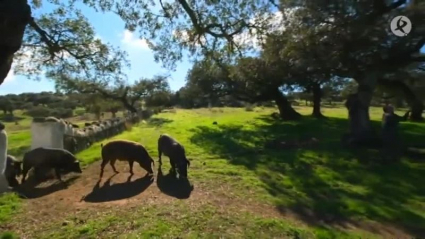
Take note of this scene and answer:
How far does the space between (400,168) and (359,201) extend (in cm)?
573

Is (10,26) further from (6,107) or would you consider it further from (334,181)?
(6,107)

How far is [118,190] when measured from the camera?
12727 mm

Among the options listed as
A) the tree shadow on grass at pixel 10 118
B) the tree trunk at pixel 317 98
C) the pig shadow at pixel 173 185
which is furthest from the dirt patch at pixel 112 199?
the tree shadow on grass at pixel 10 118

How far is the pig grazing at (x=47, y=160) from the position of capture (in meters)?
14.4

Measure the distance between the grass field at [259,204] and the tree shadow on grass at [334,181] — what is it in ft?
0.10

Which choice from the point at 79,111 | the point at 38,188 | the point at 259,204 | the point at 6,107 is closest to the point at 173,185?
the point at 259,204

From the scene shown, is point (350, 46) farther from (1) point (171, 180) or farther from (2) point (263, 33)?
(1) point (171, 180)

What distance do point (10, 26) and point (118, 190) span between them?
6171mm

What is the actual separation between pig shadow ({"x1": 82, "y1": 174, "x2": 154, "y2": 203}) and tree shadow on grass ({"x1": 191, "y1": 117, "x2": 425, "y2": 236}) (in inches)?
148

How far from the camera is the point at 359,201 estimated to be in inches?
506

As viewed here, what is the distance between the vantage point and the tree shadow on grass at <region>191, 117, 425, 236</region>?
11.6 m

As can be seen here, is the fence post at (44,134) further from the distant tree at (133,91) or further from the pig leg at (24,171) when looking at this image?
the distant tree at (133,91)

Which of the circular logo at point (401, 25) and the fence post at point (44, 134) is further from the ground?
the circular logo at point (401, 25)

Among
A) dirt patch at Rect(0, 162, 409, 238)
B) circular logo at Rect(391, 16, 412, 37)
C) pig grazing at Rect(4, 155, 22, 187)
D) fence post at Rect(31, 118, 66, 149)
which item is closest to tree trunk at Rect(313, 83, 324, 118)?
circular logo at Rect(391, 16, 412, 37)
